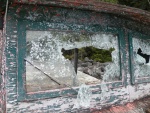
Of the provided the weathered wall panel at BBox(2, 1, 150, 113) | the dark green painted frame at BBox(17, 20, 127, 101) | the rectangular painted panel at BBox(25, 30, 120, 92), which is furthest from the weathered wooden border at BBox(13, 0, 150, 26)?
the rectangular painted panel at BBox(25, 30, 120, 92)

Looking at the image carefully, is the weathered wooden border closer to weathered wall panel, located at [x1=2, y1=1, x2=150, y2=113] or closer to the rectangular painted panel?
weathered wall panel, located at [x1=2, y1=1, x2=150, y2=113]

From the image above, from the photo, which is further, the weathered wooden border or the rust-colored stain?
the rust-colored stain

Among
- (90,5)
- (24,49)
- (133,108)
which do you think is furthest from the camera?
(133,108)

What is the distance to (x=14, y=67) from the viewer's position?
394 cm

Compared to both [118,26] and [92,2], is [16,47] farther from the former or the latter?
[118,26]

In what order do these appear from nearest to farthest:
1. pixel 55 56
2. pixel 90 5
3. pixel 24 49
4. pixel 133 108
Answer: pixel 24 49, pixel 90 5, pixel 55 56, pixel 133 108

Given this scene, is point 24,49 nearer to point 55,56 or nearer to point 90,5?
point 55,56

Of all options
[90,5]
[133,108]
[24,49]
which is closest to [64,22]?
[90,5]

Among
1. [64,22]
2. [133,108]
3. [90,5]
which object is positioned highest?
[90,5]

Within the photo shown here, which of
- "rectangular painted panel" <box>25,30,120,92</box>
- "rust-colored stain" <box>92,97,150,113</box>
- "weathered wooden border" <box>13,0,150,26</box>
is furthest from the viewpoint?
"rust-colored stain" <box>92,97,150,113</box>

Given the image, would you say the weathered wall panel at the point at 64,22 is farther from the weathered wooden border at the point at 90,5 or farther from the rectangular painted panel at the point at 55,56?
the weathered wooden border at the point at 90,5

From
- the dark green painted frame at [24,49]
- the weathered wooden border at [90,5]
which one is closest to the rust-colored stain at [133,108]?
the dark green painted frame at [24,49]

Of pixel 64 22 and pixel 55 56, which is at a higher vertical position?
pixel 64 22

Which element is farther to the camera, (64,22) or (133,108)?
(133,108)
